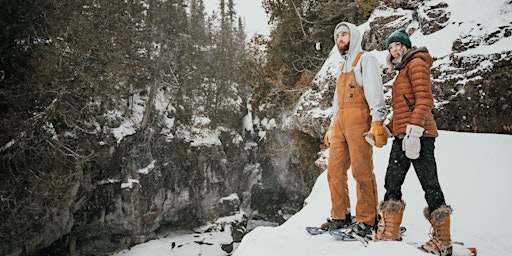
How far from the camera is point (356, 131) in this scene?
2.64 m

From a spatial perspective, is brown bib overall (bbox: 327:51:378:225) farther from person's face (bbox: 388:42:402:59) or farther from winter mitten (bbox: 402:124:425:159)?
winter mitten (bbox: 402:124:425:159)

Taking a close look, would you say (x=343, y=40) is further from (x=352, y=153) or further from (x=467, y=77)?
(x=467, y=77)

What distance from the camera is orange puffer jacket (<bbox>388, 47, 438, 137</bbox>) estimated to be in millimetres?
2197

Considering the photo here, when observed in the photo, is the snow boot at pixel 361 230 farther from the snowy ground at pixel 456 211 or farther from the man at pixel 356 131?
the snowy ground at pixel 456 211

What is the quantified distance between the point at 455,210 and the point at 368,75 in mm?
1587

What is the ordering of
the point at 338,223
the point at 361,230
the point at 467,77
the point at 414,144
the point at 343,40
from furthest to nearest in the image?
the point at 467,77 → the point at 343,40 → the point at 338,223 → the point at 361,230 → the point at 414,144

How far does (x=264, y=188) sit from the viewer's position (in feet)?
73.0

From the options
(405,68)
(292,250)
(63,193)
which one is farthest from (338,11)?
(63,193)

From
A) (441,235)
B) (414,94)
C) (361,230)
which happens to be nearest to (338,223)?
(361,230)

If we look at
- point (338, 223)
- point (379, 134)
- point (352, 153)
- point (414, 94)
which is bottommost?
point (338, 223)

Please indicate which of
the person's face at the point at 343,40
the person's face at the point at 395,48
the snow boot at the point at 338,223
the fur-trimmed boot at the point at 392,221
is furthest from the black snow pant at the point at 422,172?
the person's face at the point at 343,40

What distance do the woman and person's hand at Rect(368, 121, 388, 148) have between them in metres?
0.13

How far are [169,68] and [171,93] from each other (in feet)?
6.72

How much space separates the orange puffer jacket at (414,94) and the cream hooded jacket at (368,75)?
0.13 metres
